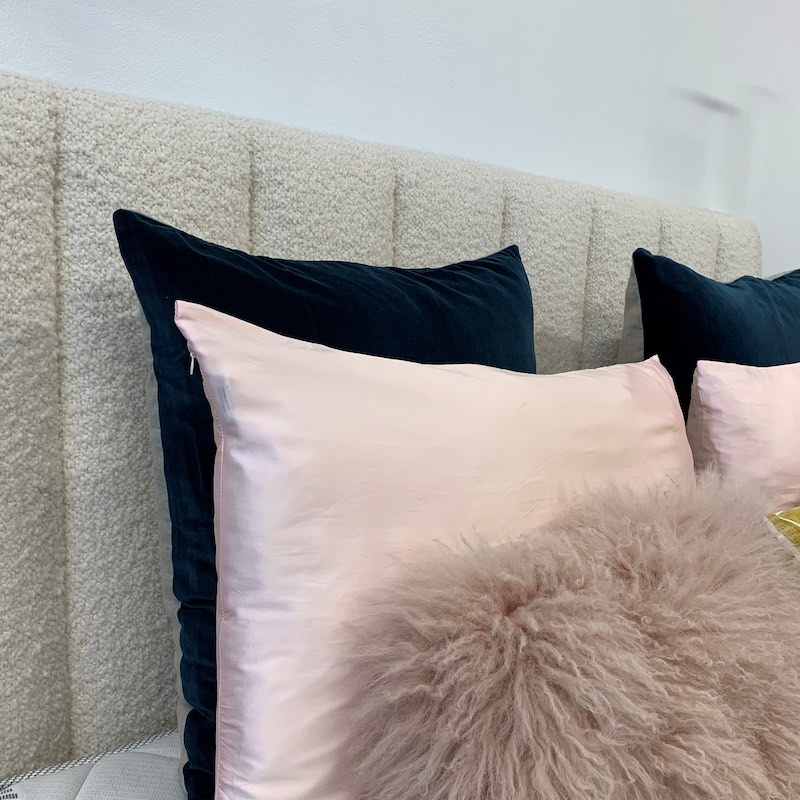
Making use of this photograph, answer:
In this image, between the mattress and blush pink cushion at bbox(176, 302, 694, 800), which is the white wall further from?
the mattress

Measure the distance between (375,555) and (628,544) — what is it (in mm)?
211

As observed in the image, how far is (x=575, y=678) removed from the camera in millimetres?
441

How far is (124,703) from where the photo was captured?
2.56 ft

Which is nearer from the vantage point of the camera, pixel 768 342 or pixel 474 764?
pixel 474 764

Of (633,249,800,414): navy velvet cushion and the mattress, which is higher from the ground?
(633,249,800,414): navy velvet cushion

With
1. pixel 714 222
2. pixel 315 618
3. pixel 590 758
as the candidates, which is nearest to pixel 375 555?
pixel 315 618

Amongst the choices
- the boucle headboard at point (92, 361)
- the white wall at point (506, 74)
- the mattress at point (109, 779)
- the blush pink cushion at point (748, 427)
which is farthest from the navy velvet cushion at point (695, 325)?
the mattress at point (109, 779)

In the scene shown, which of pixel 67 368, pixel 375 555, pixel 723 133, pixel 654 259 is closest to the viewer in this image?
pixel 375 555

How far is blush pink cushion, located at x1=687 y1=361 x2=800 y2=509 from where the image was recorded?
0.92 m

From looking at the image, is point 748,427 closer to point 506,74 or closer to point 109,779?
Answer: point 506,74

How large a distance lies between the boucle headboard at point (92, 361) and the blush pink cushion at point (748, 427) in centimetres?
59

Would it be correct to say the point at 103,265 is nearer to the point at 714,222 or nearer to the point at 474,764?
the point at 474,764

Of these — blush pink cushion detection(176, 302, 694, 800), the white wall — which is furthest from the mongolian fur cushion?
the white wall

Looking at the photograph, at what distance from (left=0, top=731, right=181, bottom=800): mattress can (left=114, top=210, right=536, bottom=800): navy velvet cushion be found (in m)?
0.11
